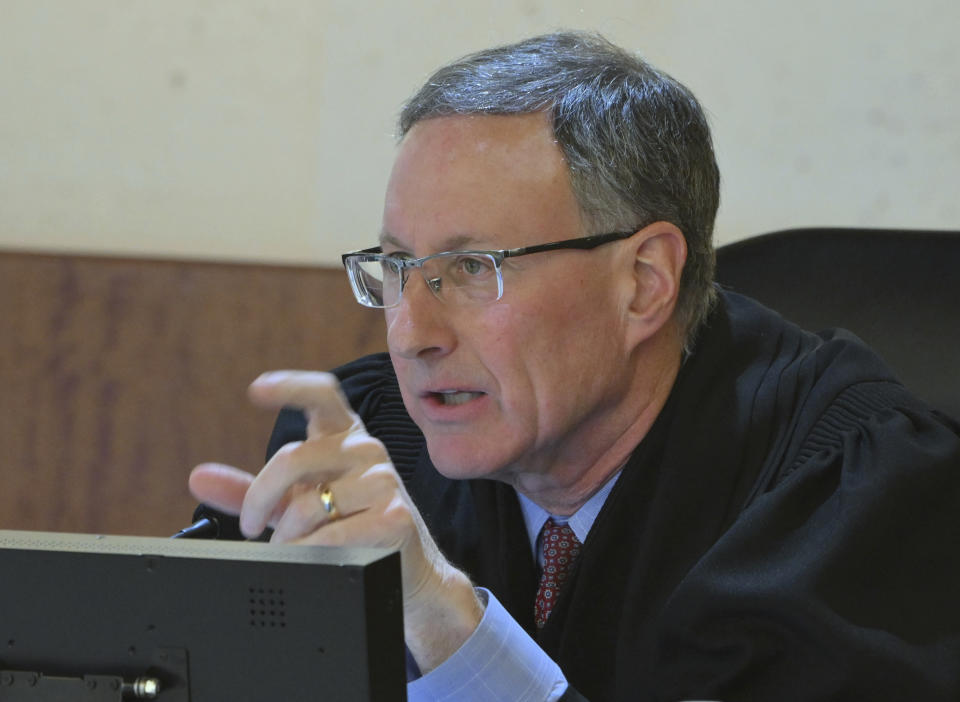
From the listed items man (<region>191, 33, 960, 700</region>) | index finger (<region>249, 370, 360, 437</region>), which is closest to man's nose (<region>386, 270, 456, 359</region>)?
man (<region>191, 33, 960, 700</region>)

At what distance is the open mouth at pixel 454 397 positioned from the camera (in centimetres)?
126

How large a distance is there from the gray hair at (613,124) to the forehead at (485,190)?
19mm

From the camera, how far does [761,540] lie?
1104 mm

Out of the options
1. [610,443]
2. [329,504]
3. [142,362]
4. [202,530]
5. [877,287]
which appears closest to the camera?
[329,504]

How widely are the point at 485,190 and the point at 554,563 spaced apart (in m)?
0.43

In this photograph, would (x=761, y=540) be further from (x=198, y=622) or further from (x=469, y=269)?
(x=198, y=622)

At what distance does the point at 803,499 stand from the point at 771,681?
7.6 inches

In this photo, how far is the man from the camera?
3.32 ft

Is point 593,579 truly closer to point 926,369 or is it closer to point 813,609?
point 813,609

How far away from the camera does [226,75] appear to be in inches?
103

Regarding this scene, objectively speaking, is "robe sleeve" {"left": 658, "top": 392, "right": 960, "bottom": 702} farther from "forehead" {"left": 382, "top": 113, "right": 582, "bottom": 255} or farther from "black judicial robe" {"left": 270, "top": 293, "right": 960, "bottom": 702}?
"forehead" {"left": 382, "top": 113, "right": 582, "bottom": 255}

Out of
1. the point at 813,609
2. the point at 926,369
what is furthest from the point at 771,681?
the point at 926,369

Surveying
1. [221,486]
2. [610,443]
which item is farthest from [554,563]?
[221,486]

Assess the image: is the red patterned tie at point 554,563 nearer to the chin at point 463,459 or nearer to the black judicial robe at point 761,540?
the black judicial robe at point 761,540
